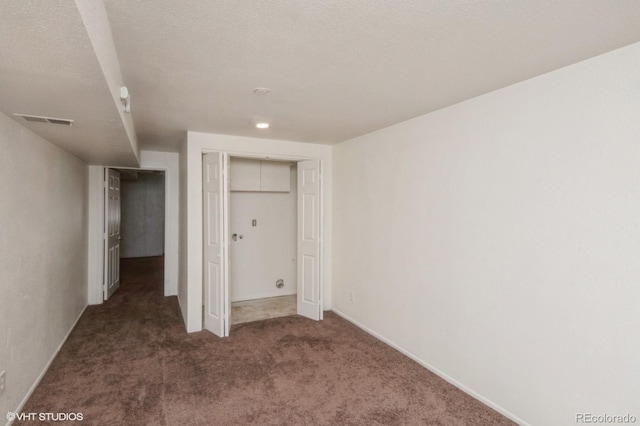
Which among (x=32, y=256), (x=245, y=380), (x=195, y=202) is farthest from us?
(x=195, y=202)

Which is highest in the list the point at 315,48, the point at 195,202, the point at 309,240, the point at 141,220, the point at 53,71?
the point at 315,48

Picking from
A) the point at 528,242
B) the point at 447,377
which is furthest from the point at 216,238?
the point at 528,242

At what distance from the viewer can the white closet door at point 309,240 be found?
4.23 metres

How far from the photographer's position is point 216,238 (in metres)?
3.69

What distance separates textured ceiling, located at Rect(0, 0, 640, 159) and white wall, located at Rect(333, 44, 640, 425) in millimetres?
259

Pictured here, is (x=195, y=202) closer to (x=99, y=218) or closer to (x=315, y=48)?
(x=99, y=218)

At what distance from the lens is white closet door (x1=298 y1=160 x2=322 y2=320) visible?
13.9 feet

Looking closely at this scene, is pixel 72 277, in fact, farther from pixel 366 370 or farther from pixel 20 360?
pixel 366 370

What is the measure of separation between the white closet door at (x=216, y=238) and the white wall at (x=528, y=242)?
1804mm

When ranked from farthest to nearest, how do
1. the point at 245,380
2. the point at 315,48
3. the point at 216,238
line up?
1. the point at 216,238
2. the point at 245,380
3. the point at 315,48

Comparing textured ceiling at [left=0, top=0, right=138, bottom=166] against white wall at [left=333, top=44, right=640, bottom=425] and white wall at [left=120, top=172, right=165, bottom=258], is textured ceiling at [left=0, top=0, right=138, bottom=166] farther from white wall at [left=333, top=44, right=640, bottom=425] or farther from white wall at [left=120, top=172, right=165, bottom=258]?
white wall at [left=120, top=172, right=165, bottom=258]

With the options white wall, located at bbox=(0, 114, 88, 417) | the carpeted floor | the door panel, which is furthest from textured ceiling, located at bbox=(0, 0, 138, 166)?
the door panel

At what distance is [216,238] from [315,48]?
2.53 m

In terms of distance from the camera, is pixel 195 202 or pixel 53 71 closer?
pixel 53 71
